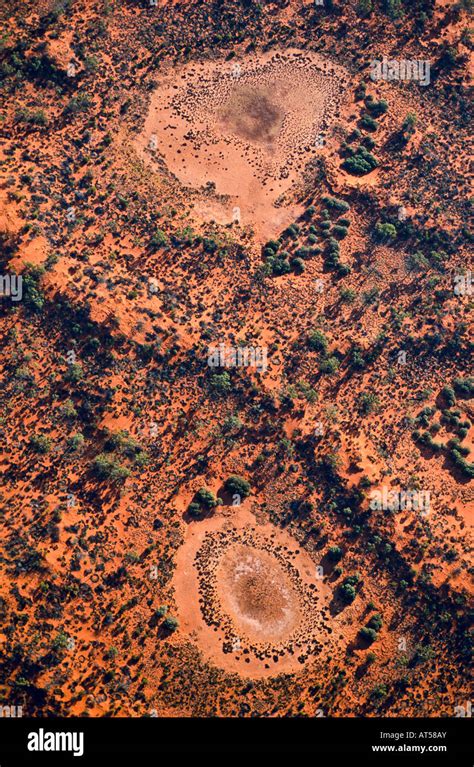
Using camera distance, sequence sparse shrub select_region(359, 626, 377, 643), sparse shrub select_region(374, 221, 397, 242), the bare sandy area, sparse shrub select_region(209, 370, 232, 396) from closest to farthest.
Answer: sparse shrub select_region(359, 626, 377, 643) < sparse shrub select_region(209, 370, 232, 396) < the bare sandy area < sparse shrub select_region(374, 221, 397, 242)

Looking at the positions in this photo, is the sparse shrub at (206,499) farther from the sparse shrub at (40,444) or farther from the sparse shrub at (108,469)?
the sparse shrub at (40,444)

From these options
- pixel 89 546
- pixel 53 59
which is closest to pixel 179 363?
pixel 89 546

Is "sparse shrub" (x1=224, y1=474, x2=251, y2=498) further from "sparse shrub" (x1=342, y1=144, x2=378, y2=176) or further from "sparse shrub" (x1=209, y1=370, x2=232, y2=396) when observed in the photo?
"sparse shrub" (x1=342, y1=144, x2=378, y2=176)

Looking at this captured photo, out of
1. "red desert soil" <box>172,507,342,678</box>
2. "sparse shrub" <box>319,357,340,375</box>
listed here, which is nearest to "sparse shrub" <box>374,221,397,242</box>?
"sparse shrub" <box>319,357,340,375</box>

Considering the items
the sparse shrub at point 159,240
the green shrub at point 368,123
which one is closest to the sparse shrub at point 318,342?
the sparse shrub at point 159,240

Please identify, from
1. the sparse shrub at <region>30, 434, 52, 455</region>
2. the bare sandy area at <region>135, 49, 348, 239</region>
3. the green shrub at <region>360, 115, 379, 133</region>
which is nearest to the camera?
the sparse shrub at <region>30, 434, 52, 455</region>

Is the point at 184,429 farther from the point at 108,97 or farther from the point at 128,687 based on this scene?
the point at 108,97
